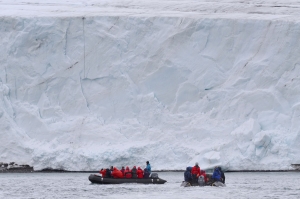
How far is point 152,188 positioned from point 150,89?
7519 millimetres

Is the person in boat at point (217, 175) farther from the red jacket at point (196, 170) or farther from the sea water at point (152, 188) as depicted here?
the red jacket at point (196, 170)

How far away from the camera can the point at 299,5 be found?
4247cm

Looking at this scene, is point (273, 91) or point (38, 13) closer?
point (273, 91)

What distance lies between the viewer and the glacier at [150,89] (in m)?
36.5

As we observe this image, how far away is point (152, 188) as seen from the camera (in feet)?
105

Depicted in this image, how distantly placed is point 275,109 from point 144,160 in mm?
5260

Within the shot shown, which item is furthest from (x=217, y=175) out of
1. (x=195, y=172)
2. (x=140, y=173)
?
(x=140, y=173)

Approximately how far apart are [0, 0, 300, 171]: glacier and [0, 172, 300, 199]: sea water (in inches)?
29.3

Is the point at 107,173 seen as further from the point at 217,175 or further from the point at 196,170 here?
the point at 217,175

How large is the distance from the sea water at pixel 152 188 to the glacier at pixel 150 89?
0.74m

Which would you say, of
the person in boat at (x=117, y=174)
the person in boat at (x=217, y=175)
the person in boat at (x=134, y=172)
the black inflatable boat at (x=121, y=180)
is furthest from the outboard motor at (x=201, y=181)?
the person in boat at (x=117, y=174)

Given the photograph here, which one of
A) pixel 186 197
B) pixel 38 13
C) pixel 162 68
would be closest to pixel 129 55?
pixel 162 68

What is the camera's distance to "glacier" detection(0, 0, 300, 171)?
36.5 metres

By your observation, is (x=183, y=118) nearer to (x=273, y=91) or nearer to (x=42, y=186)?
(x=273, y=91)
